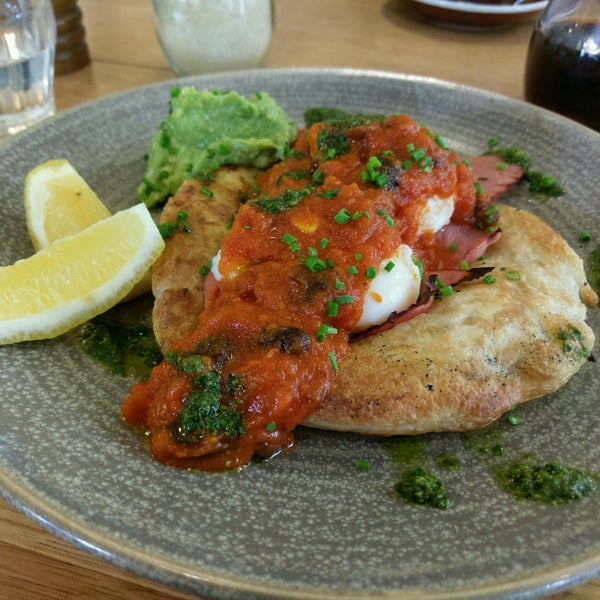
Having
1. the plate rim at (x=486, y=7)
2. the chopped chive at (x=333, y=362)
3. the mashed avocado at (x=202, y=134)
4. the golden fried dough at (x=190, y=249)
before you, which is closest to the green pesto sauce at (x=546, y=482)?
the chopped chive at (x=333, y=362)

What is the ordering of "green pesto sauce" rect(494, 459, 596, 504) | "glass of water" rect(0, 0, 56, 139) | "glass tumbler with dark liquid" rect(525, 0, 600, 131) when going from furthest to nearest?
"glass of water" rect(0, 0, 56, 139), "glass tumbler with dark liquid" rect(525, 0, 600, 131), "green pesto sauce" rect(494, 459, 596, 504)

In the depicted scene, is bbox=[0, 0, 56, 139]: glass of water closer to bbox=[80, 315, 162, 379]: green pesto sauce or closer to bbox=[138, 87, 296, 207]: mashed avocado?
bbox=[138, 87, 296, 207]: mashed avocado

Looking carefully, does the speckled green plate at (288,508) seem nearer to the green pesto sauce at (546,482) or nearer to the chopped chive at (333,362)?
the green pesto sauce at (546,482)

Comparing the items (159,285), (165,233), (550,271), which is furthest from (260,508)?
(550,271)

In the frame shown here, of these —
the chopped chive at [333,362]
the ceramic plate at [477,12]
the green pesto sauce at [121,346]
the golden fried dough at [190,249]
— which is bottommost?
the green pesto sauce at [121,346]

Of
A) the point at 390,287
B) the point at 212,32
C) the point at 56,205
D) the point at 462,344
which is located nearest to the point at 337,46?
the point at 212,32

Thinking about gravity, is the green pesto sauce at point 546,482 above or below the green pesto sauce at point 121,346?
above

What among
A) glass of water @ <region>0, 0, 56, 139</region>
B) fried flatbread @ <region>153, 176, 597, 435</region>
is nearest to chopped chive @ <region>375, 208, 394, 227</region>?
fried flatbread @ <region>153, 176, 597, 435</region>
